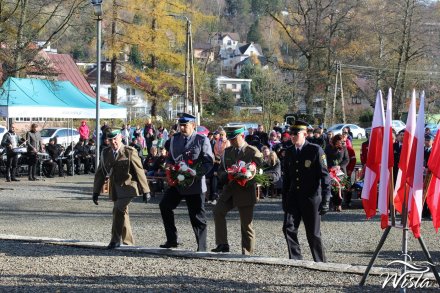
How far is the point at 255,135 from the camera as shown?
24000 mm

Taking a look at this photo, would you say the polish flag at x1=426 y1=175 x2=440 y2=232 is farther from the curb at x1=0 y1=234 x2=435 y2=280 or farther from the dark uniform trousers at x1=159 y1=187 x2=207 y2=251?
the dark uniform trousers at x1=159 y1=187 x2=207 y2=251

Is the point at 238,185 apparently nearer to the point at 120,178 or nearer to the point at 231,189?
the point at 231,189

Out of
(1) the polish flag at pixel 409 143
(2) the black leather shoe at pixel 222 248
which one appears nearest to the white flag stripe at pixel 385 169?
(1) the polish flag at pixel 409 143

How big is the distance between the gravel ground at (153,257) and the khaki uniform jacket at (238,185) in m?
1.20

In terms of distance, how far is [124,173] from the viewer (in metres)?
11.4

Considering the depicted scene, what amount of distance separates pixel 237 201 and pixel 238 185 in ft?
0.76

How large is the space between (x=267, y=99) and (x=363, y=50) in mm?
11088

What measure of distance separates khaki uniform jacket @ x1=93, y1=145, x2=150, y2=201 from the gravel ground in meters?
0.95

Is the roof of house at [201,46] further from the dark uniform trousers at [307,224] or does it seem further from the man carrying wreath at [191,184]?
the dark uniform trousers at [307,224]

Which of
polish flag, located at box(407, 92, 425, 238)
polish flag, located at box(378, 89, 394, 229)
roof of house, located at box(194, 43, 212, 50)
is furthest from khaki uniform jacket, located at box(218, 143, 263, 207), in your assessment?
roof of house, located at box(194, 43, 212, 50)

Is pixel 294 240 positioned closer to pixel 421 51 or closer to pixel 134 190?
pixel 134 190

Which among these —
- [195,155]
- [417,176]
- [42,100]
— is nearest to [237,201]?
[195,155]

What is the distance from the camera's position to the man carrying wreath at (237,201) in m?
11.0

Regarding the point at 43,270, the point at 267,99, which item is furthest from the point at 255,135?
the point at 267,99
